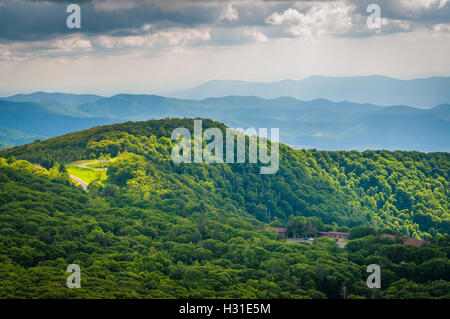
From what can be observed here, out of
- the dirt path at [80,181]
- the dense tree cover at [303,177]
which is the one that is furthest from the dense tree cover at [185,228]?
the dirt path at [80,181]

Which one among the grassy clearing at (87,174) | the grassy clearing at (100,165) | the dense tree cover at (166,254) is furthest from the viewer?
the grassy clearing at (100,165)

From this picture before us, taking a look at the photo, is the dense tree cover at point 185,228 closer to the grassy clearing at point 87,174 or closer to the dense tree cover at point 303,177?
the dense tree cover at point 303,177

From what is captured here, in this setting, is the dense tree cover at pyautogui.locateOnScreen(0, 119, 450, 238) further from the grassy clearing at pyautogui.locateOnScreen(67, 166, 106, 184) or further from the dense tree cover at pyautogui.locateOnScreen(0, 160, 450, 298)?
the dense tree cover at pyautogui.locateOnScreen(0, 160, 450, 298)

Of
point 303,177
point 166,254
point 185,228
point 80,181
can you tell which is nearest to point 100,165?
point 80,181
